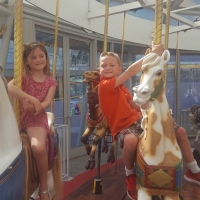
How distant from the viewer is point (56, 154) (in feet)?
5.57

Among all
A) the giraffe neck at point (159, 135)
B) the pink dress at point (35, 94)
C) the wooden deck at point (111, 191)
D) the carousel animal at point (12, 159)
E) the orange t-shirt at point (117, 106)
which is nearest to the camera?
the carousel animal at point (12, 159)

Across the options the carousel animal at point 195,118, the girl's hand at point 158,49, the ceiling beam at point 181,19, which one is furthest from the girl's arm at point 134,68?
the carousel animal at point 195,118

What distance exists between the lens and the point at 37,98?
5.28ft

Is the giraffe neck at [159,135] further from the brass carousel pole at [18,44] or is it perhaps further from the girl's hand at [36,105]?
the brass carousel pole at [18,44]

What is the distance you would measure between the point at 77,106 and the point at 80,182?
2022mm

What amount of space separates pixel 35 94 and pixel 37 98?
0.03m

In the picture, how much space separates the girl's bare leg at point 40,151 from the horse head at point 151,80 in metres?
0.52

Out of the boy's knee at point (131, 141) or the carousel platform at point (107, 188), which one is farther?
the carousel platform at point (107, 188)

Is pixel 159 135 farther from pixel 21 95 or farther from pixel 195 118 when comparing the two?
pixel 195 118

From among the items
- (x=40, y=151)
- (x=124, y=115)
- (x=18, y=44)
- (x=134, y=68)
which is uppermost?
(x=18, y=44)

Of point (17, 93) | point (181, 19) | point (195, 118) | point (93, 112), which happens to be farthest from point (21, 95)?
point (195, 118)

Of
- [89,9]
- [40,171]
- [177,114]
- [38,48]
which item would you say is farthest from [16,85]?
[177,114]

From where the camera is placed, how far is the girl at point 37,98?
1421mm

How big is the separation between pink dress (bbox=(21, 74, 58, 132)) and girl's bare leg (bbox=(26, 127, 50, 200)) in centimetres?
5
